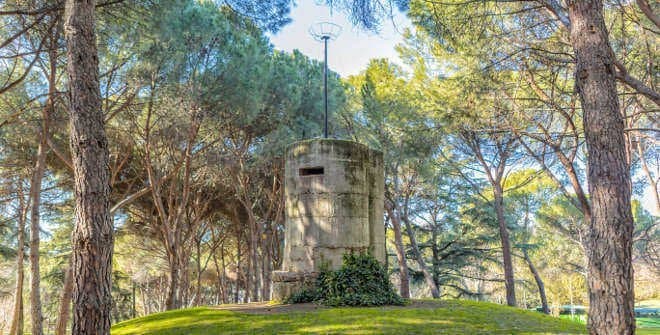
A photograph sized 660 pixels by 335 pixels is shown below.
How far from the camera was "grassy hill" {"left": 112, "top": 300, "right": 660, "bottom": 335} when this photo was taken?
6.35 meters

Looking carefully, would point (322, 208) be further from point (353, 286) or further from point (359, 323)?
point (359, 323)

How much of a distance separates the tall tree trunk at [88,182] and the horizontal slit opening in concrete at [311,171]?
16.5ft

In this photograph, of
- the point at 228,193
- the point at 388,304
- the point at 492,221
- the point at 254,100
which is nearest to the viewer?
the point at 388,304

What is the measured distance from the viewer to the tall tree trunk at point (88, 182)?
4680 mm

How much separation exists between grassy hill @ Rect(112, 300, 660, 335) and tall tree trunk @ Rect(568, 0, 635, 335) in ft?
6.65

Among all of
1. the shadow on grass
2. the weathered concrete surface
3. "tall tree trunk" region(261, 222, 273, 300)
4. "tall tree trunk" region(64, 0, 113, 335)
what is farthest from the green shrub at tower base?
"tall tree trunk" region(261, 222, 273, 300)

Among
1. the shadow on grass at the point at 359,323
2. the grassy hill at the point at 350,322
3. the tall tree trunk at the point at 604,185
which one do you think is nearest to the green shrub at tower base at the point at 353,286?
the grassy hill at the point at 350,322

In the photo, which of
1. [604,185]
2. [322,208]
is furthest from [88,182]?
[604,185]

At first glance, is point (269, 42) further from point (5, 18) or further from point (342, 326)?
point (342, 326)

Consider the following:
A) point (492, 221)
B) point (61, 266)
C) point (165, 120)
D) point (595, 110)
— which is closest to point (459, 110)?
point (595, 110)

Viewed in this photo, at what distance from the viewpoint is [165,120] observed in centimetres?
1174

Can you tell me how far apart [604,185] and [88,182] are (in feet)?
17.5

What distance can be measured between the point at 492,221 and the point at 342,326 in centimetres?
1426

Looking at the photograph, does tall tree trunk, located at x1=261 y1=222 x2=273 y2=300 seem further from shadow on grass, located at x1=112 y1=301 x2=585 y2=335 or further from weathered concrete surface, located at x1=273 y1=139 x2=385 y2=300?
shadow on grass, located at x1=112 y1=301 x2=585 y2=335
